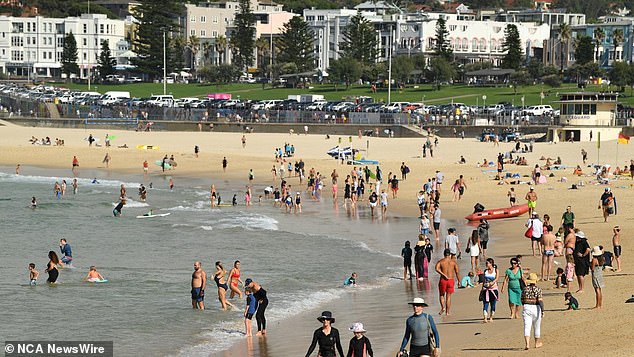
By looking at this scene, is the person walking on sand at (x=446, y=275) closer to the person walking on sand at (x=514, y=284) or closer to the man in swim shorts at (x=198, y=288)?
the person walking on sand at (x=514, y=284)

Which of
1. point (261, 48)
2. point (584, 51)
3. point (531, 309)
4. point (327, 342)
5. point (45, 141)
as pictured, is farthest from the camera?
point (261, 48)

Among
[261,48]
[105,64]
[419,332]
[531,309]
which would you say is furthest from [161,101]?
[419,332]

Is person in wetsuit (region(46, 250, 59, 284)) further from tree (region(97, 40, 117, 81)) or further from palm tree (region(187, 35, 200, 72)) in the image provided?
palm tree (region(187, 35, 200, 72))

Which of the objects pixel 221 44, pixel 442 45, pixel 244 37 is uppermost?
pixel 244 37

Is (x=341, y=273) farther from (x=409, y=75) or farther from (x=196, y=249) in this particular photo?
(x=409, y=75)

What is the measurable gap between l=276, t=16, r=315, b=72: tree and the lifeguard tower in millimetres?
53242

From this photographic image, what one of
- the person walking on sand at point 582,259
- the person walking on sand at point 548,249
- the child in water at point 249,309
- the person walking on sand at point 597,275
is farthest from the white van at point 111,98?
the person walking on sand at point 597,275

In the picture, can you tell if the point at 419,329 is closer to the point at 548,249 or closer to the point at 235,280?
the point at 548,249

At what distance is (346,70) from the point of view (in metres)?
104

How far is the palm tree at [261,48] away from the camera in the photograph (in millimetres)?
128125

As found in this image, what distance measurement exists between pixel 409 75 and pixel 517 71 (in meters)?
9.89

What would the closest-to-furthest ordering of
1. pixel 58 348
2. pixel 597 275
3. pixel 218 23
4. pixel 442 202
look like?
pixel 597 275
pixel 58 348
pixel 442 202
pixel 218 23

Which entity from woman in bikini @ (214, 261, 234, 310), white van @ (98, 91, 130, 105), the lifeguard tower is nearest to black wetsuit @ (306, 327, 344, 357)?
woman in bikini @ (214, 261, 234, 310)

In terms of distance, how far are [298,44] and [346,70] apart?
13.0m
